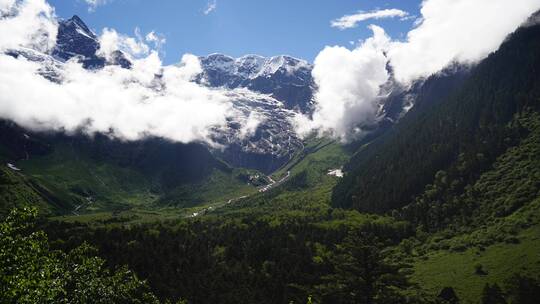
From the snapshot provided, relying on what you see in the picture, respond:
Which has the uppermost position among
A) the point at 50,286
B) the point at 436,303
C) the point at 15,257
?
the point at 15,257

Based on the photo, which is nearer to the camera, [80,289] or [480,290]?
[80,289]

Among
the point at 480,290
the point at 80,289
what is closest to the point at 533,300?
the point at 480,290

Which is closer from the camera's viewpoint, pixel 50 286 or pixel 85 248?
pixel 50 286

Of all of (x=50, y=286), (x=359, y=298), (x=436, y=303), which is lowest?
(x=436, y=303)

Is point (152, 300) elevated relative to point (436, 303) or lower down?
elevated

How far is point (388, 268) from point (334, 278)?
6.66 meters

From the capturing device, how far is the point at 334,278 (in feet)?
180

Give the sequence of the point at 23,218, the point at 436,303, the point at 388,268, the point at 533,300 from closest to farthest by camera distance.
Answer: the point at 23,218
the point at 388,268
the point at 533,300
the point at 436,303

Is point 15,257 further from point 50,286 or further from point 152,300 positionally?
point 152,300

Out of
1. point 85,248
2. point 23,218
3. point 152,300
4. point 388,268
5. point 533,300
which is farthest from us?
point 533,300

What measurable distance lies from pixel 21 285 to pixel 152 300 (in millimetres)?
21013

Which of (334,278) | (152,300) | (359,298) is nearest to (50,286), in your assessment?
(152,300)

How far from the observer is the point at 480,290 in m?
191

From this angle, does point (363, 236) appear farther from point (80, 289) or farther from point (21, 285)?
point (21, 285)
